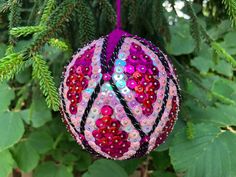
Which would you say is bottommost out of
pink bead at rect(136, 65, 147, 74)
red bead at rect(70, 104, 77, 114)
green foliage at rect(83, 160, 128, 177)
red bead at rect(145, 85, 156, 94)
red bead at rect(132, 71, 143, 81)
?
green foliage at rect(83, 160, 128, 177)

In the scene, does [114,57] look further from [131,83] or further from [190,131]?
[190,131]

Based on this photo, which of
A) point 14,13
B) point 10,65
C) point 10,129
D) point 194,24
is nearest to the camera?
point 10,65

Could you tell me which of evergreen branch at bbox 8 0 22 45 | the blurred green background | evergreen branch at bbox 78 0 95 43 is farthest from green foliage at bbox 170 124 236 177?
evergreen branch at bbox 8 0 22 45

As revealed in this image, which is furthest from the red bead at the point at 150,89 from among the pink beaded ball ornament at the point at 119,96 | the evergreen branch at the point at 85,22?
the evergreen branch at the point at 85,22

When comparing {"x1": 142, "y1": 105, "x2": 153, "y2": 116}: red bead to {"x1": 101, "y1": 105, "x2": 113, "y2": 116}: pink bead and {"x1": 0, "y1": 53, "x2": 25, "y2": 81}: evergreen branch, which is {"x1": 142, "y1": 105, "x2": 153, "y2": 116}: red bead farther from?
{"x1": 0, "y1": 53, "x2": 25, "y2": 81}: evergreen branch

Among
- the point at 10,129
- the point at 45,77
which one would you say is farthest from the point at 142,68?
the point at 10,129

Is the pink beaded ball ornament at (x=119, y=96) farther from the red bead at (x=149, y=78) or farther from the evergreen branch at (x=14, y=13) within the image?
the evergreen branch at (x=14, y=13)

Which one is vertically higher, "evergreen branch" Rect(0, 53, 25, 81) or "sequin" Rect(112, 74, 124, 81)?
"evergreen branch" Rect(0, 53, 25, 81)
